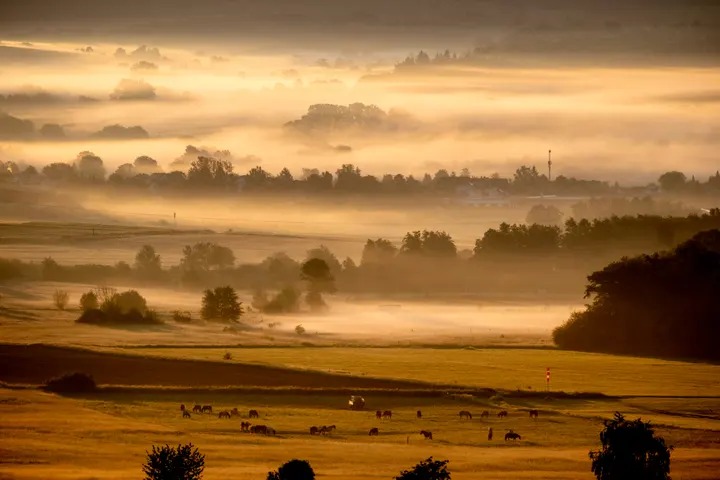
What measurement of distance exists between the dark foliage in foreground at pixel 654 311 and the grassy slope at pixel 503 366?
6072mm

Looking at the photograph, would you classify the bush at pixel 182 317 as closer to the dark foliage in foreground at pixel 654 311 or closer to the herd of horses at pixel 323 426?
the dark foliage in foreground at pixel 654 311

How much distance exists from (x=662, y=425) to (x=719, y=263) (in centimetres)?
5485

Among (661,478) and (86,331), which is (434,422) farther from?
(86,331)

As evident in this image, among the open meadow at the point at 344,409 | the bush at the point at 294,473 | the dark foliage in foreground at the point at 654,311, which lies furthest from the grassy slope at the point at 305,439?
the dark foliage in foreground at the point at 654,311

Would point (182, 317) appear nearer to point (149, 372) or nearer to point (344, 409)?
point (149, 372)

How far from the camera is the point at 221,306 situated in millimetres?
177125

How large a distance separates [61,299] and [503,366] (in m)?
62.5

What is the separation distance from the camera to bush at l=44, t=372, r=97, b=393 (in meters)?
116

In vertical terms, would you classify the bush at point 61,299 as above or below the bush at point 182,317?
above

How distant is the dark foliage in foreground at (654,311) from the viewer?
150125 millimetres

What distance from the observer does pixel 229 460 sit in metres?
90.1

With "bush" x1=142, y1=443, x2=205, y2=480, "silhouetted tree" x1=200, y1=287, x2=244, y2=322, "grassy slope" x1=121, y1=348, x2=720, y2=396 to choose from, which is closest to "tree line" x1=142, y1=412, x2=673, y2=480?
"bush" x1=142, y1=443, x2=205, y2=480

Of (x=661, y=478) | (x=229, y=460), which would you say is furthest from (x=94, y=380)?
(x=661, y=478)

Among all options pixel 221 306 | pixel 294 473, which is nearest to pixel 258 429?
pixel 294 473
